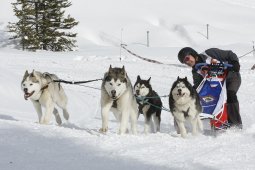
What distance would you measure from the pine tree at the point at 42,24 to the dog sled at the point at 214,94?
20293mm

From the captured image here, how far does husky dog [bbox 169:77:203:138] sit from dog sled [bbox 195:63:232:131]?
0.68 feet

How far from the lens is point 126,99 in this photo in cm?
532

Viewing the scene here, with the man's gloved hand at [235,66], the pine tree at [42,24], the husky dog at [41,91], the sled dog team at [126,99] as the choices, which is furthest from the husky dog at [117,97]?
the pine tree at [42,24]

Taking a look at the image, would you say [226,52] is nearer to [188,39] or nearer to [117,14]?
[188,39]

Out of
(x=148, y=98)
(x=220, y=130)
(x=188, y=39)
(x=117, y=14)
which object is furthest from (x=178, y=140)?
(x=117, y=14)

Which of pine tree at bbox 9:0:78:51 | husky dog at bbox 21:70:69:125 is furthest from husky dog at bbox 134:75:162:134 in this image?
pine tree at bbox 9:0:78:51

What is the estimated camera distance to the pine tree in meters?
25.5

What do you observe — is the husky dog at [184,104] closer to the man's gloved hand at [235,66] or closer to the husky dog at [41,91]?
the man's gloved hand at [235,66]

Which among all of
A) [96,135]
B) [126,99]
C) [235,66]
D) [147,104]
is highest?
[235,66]

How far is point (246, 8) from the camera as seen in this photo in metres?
46.1

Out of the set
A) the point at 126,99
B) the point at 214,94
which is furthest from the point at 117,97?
the point at 214,94

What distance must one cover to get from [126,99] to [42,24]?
70.2 feet

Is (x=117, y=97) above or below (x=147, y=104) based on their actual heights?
above

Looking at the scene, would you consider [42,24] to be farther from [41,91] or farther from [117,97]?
[117,97]
